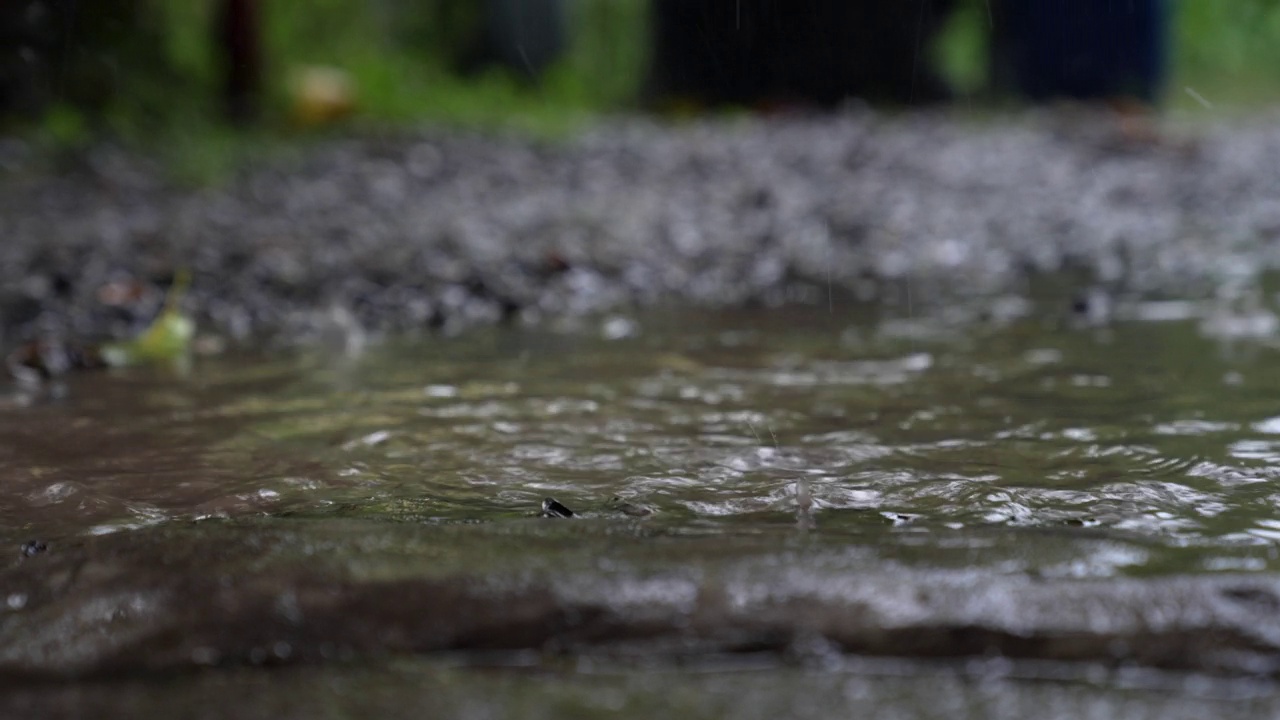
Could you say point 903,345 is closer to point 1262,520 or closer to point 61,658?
point 1262,520

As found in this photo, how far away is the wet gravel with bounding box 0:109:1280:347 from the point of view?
369 centimetres

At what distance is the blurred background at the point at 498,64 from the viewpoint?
8688mm

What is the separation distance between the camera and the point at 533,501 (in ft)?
5.06

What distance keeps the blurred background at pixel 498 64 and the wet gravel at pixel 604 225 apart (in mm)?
1001

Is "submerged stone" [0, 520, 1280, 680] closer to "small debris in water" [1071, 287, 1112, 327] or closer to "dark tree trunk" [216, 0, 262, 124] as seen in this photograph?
"small debris in water" [1071, 287, 1112, 327]

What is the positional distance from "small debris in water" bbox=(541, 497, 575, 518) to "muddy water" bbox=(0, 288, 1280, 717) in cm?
3

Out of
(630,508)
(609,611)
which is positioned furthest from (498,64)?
(609,611)

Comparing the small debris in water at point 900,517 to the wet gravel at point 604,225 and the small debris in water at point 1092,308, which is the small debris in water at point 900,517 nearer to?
the small debris in water at point 1092,308

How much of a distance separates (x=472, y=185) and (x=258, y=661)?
5613mm

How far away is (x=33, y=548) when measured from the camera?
53.2 inches

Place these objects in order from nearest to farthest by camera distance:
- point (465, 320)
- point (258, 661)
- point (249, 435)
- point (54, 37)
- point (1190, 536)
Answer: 1. point (258, 661)
2. point (1190, 536)
3. point (249, 435)
4. point (465, 320)
5. point (54, 37)

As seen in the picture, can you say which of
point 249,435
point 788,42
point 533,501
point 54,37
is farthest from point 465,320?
point 788,42

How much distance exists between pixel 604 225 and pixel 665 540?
397 centimetres

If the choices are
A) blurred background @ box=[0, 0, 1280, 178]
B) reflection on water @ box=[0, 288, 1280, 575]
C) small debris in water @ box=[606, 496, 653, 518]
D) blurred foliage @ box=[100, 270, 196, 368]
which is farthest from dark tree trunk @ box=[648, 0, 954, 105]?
small debris in water @ box=[606, 496, 653, 518]
